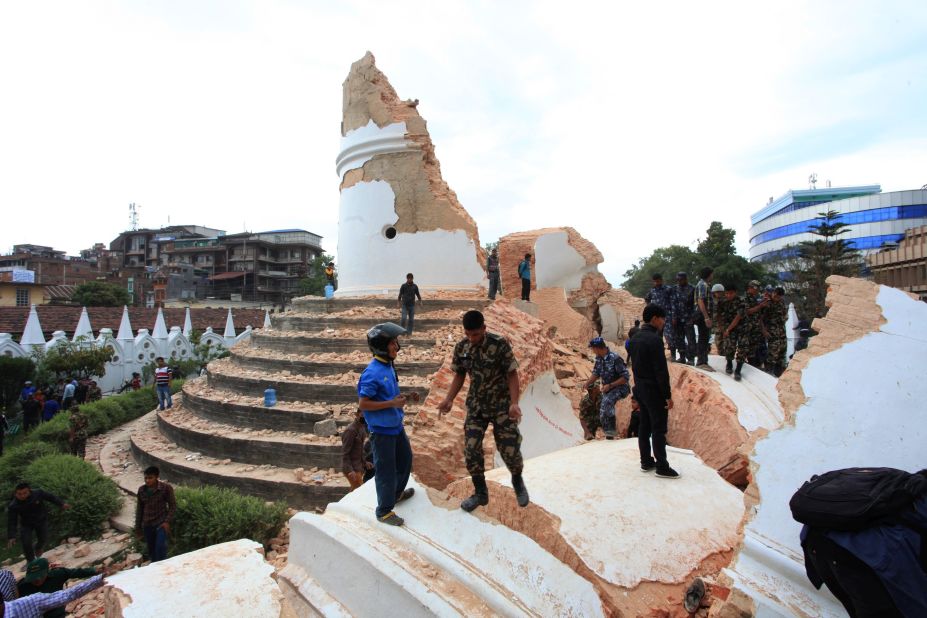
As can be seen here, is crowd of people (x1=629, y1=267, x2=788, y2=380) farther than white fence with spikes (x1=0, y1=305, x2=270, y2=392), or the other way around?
white fence with spikes (x1=0, y1=305, x2=270, y2=392)

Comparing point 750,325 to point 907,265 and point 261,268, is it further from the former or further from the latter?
point 261,268

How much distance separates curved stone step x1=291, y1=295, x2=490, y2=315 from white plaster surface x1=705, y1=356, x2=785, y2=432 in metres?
4.29

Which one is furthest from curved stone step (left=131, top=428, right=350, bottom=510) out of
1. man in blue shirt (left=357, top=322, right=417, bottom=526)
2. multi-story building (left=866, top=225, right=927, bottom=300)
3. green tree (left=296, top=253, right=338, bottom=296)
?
green tree (left=296, top=253, right=338, bottom=296)

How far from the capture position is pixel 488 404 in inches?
121

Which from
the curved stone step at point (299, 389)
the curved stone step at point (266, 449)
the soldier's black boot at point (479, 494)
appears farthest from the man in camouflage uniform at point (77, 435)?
the soldier's black boot at point (479, 494)

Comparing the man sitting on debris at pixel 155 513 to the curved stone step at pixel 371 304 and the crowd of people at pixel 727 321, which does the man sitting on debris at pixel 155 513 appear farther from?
the crowd of people at pixel 727 321

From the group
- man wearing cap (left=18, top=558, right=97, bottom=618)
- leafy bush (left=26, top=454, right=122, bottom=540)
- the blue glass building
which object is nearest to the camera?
man wearing cap (left=18, top=558, right=97, bottom=618)

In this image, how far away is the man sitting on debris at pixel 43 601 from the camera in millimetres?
3607

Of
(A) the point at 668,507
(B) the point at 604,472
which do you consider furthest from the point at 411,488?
(A) the point at 668,507

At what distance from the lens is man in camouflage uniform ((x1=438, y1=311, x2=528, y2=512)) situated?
3.03 meters

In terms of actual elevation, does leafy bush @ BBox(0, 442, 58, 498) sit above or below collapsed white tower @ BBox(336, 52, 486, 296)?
below

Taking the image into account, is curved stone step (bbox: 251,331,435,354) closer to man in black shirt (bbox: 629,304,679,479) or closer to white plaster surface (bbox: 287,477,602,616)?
man in black shirt (bbox: 629,304,679,479)

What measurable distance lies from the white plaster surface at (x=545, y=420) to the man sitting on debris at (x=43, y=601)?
3.60 m

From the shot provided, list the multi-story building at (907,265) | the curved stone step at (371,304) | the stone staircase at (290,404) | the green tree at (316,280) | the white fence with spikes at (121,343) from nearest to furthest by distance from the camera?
the stone staircase at (290,404) → the curved stone step at (371,304) → the white fence with spikes at (121,343) → the multi-story building at (907,265) → the green tree at (316,280)
